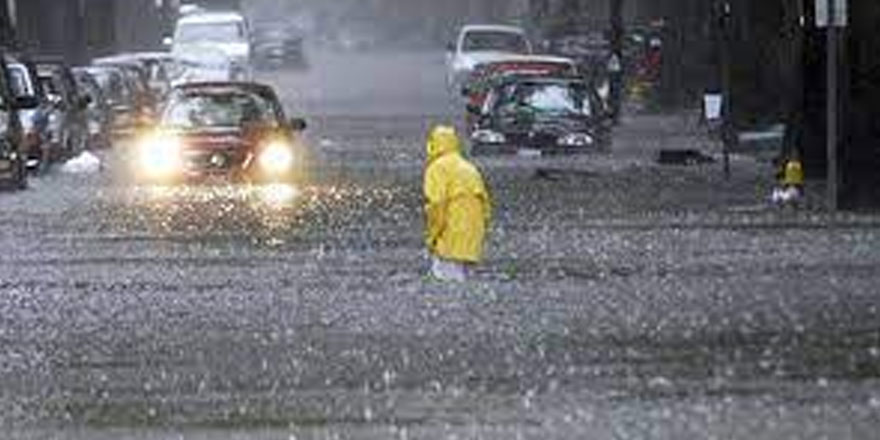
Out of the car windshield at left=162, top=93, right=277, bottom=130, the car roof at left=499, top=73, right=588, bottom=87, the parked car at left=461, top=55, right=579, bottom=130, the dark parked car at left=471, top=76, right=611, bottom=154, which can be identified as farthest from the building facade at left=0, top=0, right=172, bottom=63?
the car windshield at left=162, top=93, right=277, bottom=130

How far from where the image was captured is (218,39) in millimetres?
72750

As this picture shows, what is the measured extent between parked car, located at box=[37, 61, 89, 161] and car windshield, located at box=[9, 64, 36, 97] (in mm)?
1174

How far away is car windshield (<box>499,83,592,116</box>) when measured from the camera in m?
41.9

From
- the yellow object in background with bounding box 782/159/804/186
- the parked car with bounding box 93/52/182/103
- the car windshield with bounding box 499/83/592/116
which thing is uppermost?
the yellow object in background with bounding box 782/159/804/186

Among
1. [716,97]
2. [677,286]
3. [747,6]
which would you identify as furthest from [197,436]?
[747,6]

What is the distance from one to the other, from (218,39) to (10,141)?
3920 cm

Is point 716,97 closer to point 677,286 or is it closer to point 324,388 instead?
point 677,286

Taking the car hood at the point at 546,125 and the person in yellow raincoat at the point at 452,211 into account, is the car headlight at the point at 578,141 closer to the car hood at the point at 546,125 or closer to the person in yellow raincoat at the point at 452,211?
the car hood at the point at 546,125

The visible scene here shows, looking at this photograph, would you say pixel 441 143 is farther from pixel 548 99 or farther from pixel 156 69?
pixel 156 69

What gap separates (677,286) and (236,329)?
412 cm

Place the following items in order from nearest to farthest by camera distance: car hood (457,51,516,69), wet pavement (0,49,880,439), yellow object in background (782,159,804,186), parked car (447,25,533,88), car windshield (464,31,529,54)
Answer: wet pavement (0,49,880,439) → yellow object in background (782,159,804,186) → car hood (457,51,516,69) → parked car (447,25,533,88) → car windshield (464,31,529,54)

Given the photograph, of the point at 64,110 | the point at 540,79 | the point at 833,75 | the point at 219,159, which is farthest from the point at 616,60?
the point at 833,75

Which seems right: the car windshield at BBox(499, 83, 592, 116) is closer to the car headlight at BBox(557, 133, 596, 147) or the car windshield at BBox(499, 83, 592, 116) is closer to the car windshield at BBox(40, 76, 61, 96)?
the car headlight at BBox(557, 133, 596, 147)

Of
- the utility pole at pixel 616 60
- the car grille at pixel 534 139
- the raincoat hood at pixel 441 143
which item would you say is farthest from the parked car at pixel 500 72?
the raincoat hood at pixel 441 143
